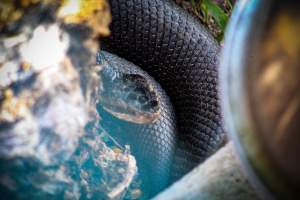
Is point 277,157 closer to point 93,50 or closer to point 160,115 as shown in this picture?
point 93,50

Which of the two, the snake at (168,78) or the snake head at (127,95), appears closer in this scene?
the snake head at (127,95)

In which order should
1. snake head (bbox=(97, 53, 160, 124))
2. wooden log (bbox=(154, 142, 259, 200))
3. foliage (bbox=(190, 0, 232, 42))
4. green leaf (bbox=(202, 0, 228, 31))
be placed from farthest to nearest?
foliage (bbox=(190, 0, 232, 42)) → green leaf (bbox=(202, 0, 228, 31)) → snake head (bbox=(97, 53, 160, 124)) → wooden log (bbox=(154, 142, 259, 200))

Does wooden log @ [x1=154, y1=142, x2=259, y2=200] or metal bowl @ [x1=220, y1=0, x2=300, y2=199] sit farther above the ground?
metal bowl @ [x1=220, y1=0, x2=300, y2=199]

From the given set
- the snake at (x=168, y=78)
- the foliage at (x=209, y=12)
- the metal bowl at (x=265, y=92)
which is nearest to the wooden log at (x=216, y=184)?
the metal bowl at (x=265, y=92)

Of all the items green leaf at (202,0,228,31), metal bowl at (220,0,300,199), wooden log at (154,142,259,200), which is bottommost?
green leaf at (202,0,228,31)

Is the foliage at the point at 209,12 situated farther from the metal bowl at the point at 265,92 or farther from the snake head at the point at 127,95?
the metal bowl at the point at 265,92

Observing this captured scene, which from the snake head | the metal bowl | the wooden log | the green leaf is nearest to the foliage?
the green leaf

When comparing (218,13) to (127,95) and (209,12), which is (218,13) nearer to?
(209,12)

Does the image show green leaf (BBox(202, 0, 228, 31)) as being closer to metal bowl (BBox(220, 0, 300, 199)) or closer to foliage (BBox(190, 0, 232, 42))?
foliage (BBox(190, 0, 232, 42))
